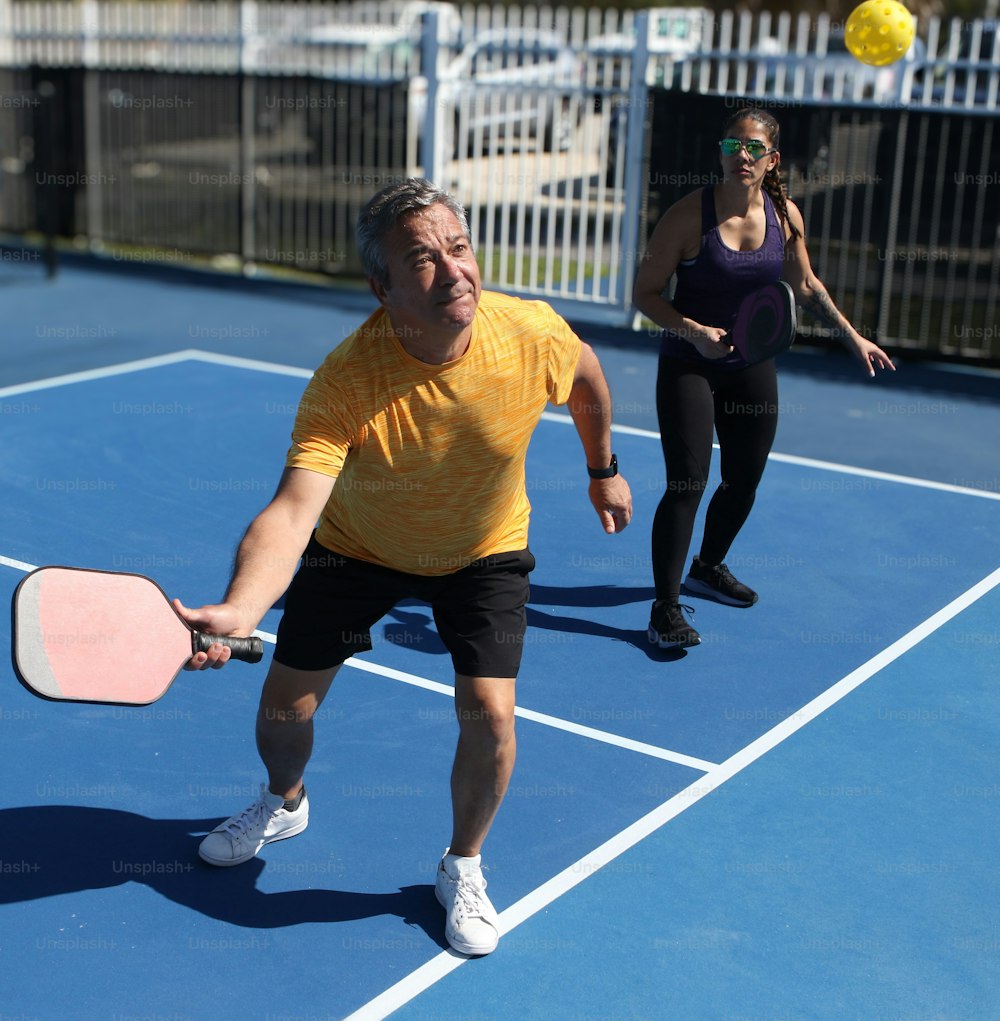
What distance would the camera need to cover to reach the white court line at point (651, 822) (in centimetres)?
388

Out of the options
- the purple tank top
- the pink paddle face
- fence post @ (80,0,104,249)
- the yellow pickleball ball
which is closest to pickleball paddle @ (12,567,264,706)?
the pink paddle face

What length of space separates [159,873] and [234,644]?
1558 millimetres

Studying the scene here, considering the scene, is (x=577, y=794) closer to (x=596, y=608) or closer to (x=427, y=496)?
(x=427, y=496)

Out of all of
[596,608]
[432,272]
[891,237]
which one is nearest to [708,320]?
[596,608]

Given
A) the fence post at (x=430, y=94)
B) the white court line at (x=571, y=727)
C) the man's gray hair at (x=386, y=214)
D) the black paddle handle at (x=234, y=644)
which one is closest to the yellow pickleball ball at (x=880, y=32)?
the fence post at (x=430, y=94)

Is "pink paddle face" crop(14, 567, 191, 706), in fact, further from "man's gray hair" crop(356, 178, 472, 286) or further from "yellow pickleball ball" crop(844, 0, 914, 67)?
"yellow pickleball ball" crop(844, 0, 914, 67)

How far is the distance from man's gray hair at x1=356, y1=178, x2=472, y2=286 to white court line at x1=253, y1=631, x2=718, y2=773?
86.3 inches

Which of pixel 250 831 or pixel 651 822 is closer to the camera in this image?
pixel 250 831

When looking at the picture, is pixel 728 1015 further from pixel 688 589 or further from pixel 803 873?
pixel 688 589

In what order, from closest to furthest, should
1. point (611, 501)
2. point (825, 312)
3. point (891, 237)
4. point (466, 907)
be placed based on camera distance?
point (466, 907) < point (611, 501) < point (825, 312) < point (891, 237)

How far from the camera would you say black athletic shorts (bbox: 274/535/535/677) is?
407 centimetres

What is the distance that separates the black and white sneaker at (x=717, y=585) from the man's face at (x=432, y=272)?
351cm

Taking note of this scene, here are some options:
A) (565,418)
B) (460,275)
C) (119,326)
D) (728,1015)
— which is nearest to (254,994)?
(728,1015)

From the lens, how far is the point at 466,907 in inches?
160
